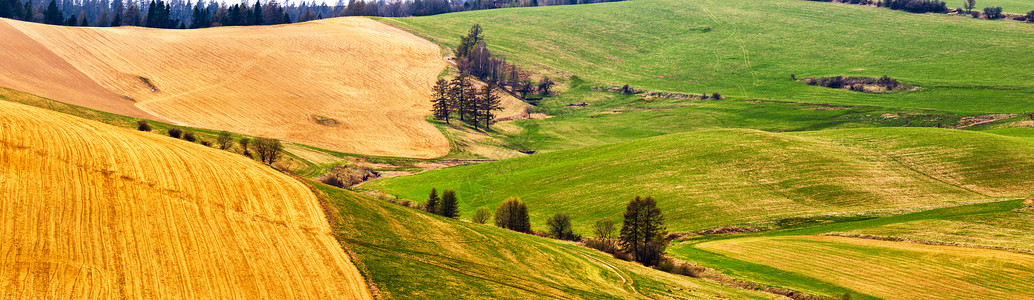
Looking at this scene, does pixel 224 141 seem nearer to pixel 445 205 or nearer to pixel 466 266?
pixel 445 205

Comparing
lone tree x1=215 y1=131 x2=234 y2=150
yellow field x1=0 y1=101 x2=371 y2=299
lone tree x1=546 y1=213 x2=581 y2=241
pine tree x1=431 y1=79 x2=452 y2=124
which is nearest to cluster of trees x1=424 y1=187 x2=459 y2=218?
lone tree x1=546 y1=213 x2=581 y2=241

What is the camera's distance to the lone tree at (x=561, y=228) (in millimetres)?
63688

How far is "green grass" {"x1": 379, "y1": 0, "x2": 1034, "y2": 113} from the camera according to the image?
427 ft

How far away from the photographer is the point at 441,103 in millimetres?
116562

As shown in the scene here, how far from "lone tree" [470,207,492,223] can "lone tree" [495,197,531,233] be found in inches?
101

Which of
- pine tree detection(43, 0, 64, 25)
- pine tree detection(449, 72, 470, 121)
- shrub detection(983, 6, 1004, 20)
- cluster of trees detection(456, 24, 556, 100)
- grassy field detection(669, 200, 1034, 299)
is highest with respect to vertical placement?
shrub detection(983, 6, 1004, 20)

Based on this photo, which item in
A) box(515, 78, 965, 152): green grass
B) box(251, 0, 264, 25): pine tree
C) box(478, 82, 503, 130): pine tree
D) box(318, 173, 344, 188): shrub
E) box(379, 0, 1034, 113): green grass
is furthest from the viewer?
box(251, 0, 264, 25): pine tree

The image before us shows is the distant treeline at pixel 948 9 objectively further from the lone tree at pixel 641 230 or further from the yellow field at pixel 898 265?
the lone tree at pixel 641 230

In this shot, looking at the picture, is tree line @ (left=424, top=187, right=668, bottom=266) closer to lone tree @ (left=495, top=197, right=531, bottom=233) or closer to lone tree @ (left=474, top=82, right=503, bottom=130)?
lone tree @ (left=495, top=197, right=531, bottom=233)

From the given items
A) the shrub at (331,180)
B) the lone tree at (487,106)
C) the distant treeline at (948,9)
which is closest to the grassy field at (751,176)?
the shrub at (331,180)

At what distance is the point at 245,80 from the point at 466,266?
8891 cm

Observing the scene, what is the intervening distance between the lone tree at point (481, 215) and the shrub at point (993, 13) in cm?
17442

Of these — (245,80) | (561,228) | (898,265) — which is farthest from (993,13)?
(245,80)

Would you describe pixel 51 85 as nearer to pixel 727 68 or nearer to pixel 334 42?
pixel 334 42
